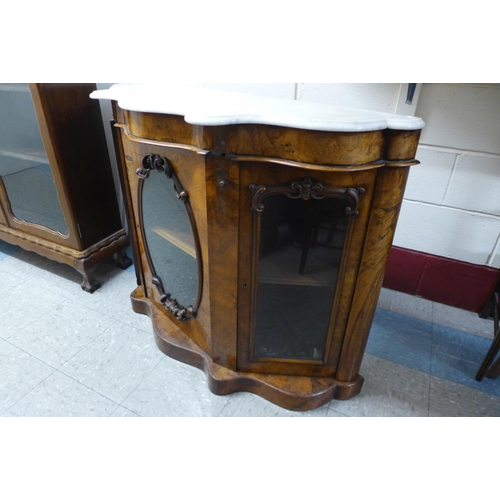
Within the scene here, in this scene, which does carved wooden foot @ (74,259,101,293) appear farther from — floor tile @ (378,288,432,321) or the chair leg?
the chair leg

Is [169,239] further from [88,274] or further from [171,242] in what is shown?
[88,274]

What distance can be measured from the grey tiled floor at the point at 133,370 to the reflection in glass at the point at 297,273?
25 centimetres

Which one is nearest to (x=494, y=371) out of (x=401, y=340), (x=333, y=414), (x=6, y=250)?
(x=401, y=340)

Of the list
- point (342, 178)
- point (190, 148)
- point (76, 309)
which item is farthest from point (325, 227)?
point (76, 309)

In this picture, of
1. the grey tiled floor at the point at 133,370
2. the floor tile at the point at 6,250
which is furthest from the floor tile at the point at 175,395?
the floor tile at the point at 6,250

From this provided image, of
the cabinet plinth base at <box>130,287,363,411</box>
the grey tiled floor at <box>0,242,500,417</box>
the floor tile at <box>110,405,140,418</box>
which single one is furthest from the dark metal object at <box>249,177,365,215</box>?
the floor tile at <box>110,405,140,418</box>

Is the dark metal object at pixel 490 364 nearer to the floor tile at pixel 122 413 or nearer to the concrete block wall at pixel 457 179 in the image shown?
the concrete block wall at pixel 457 179

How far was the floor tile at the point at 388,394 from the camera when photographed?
110cm

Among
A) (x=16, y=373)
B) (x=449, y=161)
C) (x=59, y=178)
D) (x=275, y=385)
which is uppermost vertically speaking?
(x=449, y=161)

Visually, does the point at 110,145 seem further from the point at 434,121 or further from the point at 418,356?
the point at 418,356

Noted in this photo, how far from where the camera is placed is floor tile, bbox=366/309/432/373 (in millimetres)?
1295

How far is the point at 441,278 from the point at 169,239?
122cm

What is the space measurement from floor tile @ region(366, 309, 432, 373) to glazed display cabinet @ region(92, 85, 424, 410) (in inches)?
11.3

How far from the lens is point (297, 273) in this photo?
93cm
